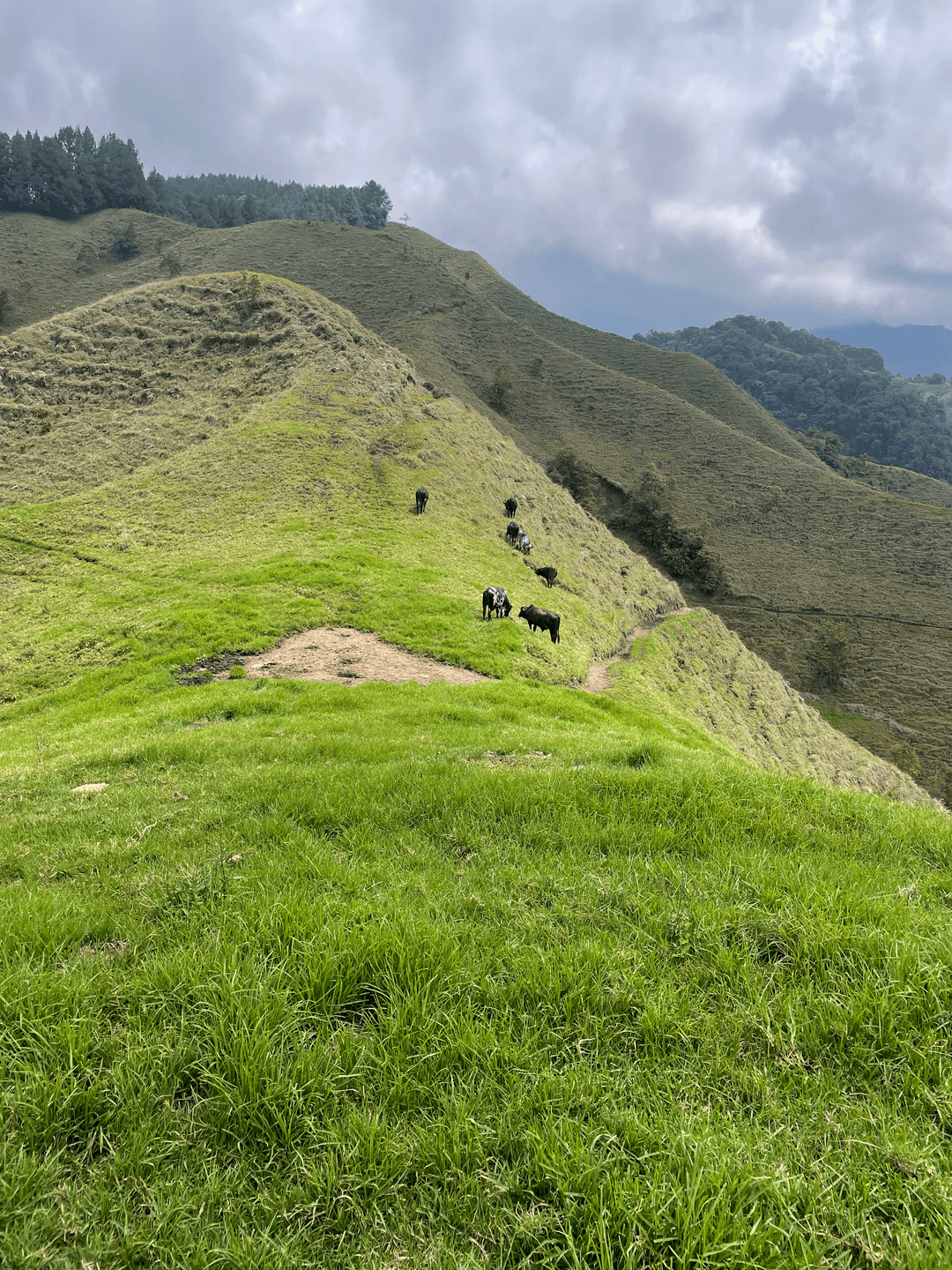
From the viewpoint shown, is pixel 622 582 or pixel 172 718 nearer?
pixel 172 718

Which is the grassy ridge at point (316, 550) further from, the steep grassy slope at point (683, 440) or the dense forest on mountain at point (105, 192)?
the dense forest on mountain at point (105, 192)

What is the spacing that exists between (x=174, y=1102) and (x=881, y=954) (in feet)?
14.3

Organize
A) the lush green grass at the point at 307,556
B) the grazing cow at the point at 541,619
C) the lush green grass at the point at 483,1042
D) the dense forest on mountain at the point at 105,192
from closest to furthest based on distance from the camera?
the lush green grass at the point at 483,1042 < the lush green grass at the point at 307,556 < the grazing cow at the point at 541,619 < the dense forest on mountain at the point at 105,192

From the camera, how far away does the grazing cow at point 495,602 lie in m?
23.9

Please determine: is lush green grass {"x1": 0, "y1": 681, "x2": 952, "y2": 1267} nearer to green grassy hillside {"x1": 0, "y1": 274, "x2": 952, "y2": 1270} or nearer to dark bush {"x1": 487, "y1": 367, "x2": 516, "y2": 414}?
green grassy hillside {"x1": 0, "y1": 274, "x2": 952, "y2": 1270}

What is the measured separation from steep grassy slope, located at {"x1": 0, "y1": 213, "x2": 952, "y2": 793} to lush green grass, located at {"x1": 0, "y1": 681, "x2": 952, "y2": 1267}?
207 ft

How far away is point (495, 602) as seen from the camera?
79.4ft

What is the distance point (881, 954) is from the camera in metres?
3.55

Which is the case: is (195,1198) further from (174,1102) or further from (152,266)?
(152,266)

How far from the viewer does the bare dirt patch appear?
57.9 ft

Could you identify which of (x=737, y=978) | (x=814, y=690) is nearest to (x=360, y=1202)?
(x=737, y=978)

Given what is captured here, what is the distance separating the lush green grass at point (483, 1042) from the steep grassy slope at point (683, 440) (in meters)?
63.0

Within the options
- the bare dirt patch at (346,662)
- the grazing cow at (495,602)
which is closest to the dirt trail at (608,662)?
the grazing cow at (495,602)

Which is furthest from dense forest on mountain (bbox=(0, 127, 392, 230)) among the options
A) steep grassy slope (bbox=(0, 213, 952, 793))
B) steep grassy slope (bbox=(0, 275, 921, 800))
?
steep grassy slope (bbox=(0, 275, 921, 800))
